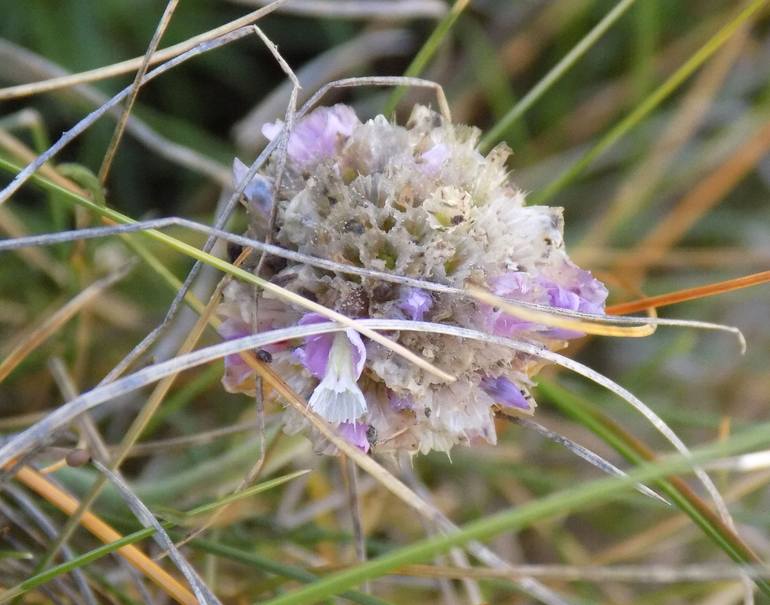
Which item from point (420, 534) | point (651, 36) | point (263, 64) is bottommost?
point (420, 534)

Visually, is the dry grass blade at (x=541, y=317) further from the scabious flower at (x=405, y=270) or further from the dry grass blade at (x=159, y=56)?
the dry grass blade at (x=159, y=56)

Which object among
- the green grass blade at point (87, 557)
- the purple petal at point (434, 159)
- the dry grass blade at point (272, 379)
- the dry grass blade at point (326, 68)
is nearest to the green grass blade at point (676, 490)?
the dry grass blade at point (272, 379)

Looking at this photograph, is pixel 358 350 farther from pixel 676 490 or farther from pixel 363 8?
pixel 363 8

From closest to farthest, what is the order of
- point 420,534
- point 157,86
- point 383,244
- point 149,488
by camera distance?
point 383,244, point 149,488, point 420,534, point 157,86

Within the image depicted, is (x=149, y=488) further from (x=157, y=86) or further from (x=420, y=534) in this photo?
(x=157, y=86)

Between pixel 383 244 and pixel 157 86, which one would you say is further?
pixel 157 86

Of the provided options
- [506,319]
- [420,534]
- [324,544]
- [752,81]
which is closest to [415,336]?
[506,319]

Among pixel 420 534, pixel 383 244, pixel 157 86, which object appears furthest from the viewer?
pixel 157 86

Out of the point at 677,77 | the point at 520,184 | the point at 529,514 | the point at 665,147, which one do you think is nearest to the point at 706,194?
the point at 665,147
